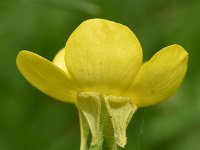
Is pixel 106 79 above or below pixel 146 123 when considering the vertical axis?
above

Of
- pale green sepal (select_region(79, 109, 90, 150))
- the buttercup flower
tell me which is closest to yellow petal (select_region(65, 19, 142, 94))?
the buttercup flower

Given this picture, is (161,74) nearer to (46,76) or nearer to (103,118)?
(103,118)

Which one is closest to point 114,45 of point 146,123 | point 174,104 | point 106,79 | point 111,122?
point 106,79

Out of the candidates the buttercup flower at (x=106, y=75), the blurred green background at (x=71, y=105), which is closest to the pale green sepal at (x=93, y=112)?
the buttercup flower at (x=106, y=75)

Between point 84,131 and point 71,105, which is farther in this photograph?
point 71,105

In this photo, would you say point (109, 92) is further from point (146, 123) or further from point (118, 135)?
point (146, 123)

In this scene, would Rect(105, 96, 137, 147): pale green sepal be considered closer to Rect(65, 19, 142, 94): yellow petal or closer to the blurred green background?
Rect(65, 19, 142, 94): yellow petal

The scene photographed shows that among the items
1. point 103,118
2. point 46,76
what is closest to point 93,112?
point 103,118
